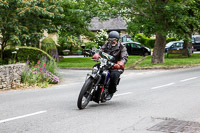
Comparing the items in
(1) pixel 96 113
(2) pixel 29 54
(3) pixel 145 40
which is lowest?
(1) pixel 96 113

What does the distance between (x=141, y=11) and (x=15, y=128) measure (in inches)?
750

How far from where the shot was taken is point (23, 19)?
643 inches

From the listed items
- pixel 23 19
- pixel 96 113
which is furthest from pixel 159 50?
pixel 96 113

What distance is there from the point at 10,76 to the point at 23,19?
13.5 ft

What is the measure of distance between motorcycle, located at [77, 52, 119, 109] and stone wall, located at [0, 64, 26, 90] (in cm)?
529

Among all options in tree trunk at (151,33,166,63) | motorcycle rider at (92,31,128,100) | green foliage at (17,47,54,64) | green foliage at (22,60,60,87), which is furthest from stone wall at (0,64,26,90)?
tree trunk at (151,33,166,63)

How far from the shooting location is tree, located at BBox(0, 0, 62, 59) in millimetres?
15219

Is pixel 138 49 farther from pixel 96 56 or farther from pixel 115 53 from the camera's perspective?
pixel 96 56

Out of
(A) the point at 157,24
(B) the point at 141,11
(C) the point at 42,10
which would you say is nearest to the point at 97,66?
(C) the point at 42,10

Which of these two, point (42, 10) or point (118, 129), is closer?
point (118, 129)

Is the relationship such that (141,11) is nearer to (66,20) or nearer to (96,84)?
(66,20)

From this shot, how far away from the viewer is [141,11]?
79.7 ft

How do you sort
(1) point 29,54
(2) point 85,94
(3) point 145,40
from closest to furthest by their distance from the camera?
(2) point 85,94 → (1) point 29,54 → (3) point 145,40

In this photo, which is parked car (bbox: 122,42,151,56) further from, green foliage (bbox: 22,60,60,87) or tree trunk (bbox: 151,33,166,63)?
green foliage (bbox: 22,60,60,87)
